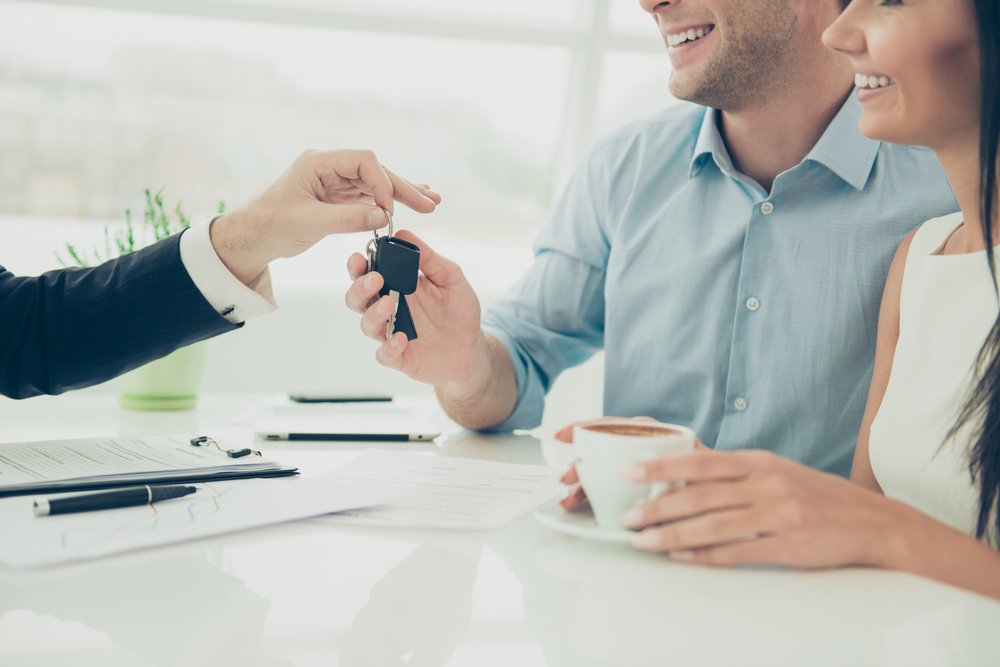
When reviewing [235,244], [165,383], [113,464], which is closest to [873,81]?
[235,244]

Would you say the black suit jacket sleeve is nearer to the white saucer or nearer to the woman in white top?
the white saucer

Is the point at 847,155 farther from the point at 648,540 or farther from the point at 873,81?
the point at 648,540

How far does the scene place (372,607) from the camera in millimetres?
798

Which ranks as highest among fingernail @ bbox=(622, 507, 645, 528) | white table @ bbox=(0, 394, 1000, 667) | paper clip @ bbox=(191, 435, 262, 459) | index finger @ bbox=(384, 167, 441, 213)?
index finger @ bbox=(384, 167, 441, 213)

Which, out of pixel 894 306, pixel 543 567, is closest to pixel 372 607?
pixel 543 567

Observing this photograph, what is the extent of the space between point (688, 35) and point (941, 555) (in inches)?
51.9

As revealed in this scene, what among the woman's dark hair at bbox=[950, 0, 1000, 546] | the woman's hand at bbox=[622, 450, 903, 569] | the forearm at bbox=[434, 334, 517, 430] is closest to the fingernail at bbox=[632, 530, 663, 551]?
the woman's hand at bbox=[622, 450, 903, 569]

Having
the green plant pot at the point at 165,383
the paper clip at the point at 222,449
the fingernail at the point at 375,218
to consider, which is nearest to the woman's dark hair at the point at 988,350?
the fingernail at the point at 375,218

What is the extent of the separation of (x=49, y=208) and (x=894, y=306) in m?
3.14

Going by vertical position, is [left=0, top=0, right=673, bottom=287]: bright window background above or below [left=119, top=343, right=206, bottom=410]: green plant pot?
above

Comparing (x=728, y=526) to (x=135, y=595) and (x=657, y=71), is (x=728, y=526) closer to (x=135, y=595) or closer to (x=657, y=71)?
(x=135, y=595)

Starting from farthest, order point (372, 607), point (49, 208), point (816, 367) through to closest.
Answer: point (49, 208), point (816, 367), point (372, 607)

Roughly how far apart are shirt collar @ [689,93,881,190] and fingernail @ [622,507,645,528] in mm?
976

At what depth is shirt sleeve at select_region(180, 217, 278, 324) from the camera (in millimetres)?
1408
